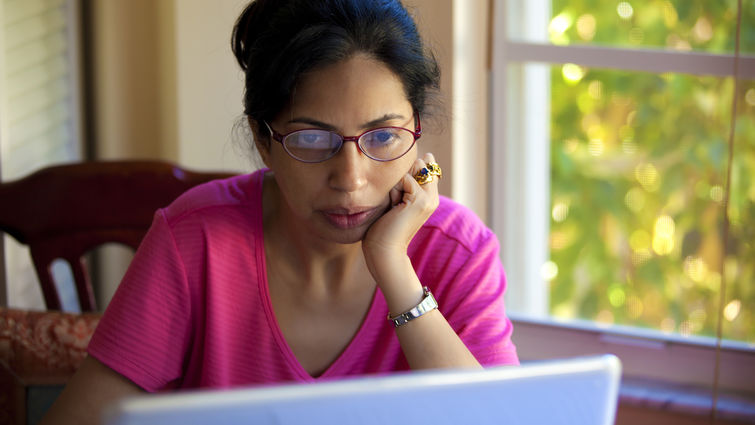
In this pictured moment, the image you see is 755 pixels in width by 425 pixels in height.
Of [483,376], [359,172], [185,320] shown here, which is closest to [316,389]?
[483,376]

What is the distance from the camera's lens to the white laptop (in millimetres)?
555

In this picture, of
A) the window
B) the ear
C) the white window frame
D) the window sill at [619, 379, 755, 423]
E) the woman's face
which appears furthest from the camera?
the window

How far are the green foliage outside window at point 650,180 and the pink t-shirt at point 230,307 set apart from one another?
28.2 inches

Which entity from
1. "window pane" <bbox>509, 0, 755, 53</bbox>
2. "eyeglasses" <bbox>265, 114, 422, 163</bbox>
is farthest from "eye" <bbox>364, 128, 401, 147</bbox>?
"window pane" <bbox>509, 0, 755, 53</bbox>

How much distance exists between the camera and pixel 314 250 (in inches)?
53.8

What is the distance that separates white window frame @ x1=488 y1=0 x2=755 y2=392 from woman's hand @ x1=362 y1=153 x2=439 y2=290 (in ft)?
2.54

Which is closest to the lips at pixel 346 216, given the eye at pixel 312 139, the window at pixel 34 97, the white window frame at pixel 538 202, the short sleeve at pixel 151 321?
the eye at pixel 312 139

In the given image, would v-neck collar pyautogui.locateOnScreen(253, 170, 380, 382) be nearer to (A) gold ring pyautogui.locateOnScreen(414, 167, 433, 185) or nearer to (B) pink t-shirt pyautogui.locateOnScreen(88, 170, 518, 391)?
(B) pink t-shirt pyautogui.locateOnScreen(88, 170, 518, 391)

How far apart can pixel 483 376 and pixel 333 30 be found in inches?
27.0

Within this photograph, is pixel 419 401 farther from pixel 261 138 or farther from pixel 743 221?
pixel 743 221

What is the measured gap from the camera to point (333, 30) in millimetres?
1174

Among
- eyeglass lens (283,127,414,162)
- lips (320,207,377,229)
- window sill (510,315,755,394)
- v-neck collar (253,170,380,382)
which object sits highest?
eyeglass lens (283,127,414,162)

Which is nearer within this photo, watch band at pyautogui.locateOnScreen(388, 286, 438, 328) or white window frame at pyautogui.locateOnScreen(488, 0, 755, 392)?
watch band at pyautogui.locateOnScreen(388, 286, 438, 328)

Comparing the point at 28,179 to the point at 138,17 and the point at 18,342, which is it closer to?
the point at 18,342
